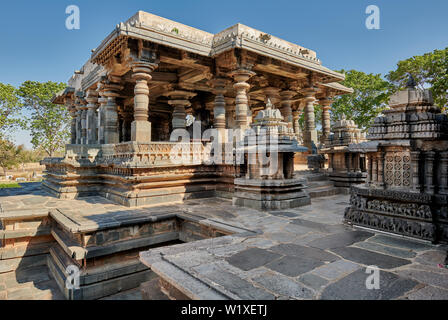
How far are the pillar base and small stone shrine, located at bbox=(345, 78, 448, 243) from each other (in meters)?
5.72

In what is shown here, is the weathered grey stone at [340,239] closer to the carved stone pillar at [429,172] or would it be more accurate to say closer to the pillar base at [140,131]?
the carved stone pillar at [429,172]

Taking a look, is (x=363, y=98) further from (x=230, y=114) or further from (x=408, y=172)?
(x=408, y=172)

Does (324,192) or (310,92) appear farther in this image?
(310,92)

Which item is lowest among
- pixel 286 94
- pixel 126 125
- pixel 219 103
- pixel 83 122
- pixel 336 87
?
pixel 83 122

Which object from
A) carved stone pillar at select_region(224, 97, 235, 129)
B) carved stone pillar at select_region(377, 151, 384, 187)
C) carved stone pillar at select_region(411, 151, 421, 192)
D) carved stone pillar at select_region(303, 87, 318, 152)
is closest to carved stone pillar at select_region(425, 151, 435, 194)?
carved stone pillar at select_region(411, 151, 421, 192)

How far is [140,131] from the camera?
772cm

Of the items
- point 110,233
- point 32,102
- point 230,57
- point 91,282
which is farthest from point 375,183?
point 32,102

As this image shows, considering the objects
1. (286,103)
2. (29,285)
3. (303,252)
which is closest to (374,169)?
(303,252)

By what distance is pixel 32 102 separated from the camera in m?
26.2

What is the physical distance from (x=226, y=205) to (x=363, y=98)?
23213mm

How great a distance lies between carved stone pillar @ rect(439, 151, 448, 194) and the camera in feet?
12.0

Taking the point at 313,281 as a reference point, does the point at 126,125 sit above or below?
above

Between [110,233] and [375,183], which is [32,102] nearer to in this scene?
[110,233]

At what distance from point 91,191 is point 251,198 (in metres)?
5.86
